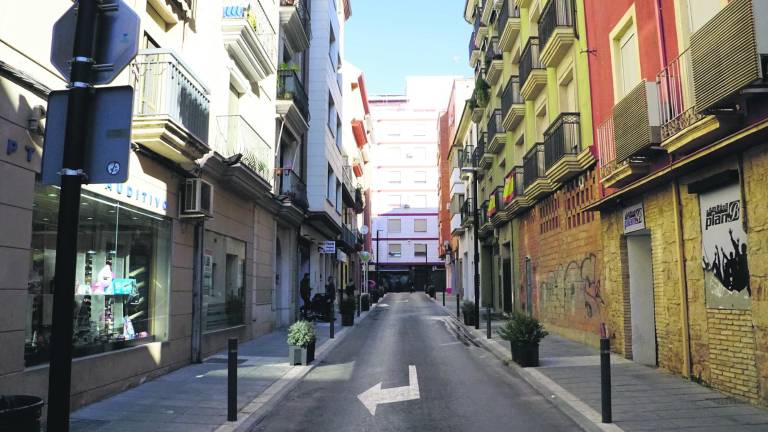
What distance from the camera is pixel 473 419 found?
680cm

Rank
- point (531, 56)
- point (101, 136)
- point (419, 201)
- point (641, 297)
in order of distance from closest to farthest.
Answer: point (101, 136)
point (641, 297)
point (531, 56)
point (419, 201)

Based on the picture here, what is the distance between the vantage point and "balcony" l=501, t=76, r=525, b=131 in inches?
831

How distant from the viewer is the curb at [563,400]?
637 cm

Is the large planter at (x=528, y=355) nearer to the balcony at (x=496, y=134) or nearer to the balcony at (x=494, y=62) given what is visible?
the balcony at (x=496, y=134)

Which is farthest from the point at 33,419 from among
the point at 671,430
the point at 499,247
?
the point at 499,247

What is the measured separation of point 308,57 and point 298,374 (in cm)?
1744

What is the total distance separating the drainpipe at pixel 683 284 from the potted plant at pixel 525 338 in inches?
99.9

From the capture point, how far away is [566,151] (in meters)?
15.1

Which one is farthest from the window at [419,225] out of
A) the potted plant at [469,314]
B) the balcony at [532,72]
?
the balcony at [532,72]

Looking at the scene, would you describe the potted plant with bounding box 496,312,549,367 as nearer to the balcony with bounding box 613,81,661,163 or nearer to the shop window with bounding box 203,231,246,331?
the balcony with bounding box 613,81,661,163

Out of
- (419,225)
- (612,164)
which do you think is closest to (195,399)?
(612,164)

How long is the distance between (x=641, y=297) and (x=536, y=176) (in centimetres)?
704

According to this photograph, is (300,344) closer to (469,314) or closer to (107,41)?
→ (107,41)

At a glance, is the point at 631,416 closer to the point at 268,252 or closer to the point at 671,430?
the point at 671,430
